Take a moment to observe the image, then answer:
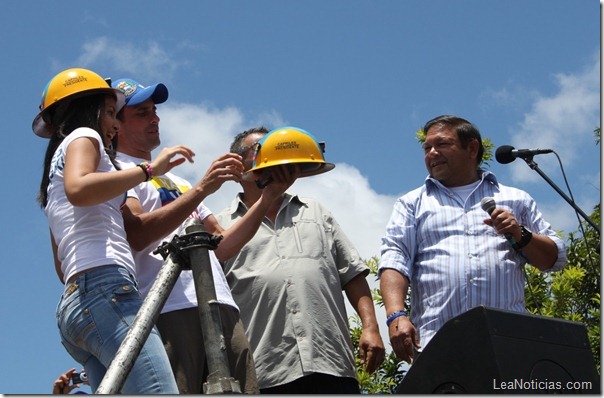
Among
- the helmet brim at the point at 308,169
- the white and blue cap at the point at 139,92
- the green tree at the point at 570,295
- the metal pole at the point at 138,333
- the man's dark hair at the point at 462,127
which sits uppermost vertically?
the green tree at the point at 570,295

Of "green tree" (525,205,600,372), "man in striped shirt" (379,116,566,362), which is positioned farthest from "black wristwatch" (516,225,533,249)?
"green tree" (525,205,600,372)

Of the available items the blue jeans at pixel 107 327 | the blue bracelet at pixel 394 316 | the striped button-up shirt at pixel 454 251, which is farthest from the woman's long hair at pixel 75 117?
the striped button-up shirt at pixel 454 251

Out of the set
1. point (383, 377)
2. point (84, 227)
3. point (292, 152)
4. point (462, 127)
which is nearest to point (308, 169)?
point (292, 152)

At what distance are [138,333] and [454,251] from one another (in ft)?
7.62

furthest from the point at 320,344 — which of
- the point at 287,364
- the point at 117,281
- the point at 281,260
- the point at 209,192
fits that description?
the point at 117,281

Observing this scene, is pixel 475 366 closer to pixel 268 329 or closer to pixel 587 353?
pixel 587 353

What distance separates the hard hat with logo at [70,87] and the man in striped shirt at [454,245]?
5.93ft

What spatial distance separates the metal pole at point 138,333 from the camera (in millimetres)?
2553

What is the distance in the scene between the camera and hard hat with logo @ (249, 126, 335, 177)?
174 inches

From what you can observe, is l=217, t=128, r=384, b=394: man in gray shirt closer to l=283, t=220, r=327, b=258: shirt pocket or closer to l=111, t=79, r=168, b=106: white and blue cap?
l=283, t=220, r=327, b=258: shirt pocket

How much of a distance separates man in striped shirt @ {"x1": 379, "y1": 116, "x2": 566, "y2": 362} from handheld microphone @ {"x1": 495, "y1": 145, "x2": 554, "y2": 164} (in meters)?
0.37

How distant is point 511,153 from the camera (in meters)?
5.39

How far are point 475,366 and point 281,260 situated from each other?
5.05 ft

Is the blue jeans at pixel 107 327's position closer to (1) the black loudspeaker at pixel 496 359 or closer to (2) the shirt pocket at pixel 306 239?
(1) the black loudspeaker at pixel 496 359
